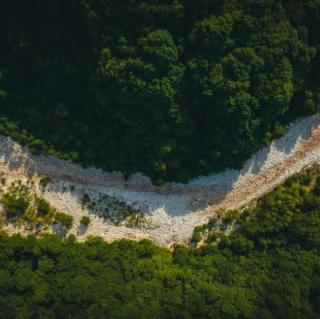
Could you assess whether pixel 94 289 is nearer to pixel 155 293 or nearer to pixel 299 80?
pixel 155 293

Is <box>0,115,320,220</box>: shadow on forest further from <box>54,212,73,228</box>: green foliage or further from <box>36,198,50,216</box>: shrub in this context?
<box>36,198,50,216</box>: shrub

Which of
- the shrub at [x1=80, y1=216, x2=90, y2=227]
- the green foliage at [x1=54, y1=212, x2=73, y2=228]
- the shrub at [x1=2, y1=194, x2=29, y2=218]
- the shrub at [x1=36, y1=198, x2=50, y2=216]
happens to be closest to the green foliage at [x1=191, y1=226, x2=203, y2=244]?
the shrub at [x1=80, y1=216, x2=90, y2=227]

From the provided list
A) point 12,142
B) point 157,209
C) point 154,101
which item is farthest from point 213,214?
point 12,142

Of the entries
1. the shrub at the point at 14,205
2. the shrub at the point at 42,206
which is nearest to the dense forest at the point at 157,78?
the shrub at the point at 42,206

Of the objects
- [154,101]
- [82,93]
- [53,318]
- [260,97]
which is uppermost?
[260,97]

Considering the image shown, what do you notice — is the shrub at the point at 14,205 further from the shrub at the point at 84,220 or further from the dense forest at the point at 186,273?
the shrub at the point at 84,220

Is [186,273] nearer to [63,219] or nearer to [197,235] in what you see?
[197,235]
